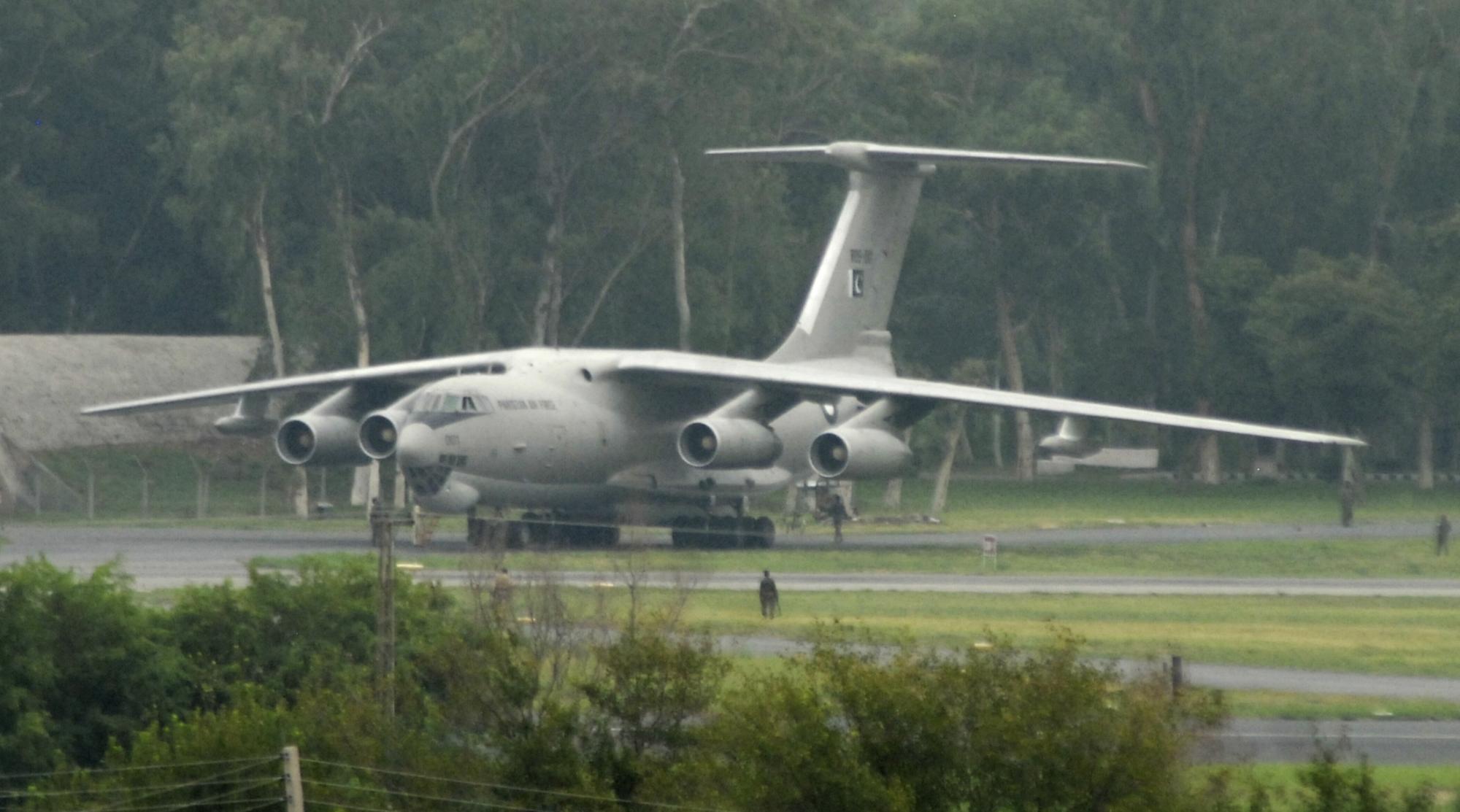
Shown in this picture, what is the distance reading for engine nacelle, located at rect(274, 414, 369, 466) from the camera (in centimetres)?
3941

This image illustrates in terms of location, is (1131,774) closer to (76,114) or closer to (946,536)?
(946,536)

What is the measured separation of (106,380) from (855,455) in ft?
68.0

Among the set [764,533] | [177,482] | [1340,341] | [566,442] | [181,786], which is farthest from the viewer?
[1340,341]

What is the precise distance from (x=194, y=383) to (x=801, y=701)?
41.4m

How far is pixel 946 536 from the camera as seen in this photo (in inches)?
1730

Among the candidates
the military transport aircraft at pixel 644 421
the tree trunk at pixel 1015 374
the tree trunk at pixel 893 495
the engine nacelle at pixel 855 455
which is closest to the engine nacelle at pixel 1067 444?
the military transport aircraft at pixel 644 421

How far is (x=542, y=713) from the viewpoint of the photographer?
16031mm

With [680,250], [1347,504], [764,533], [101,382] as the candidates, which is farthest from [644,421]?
[101,382]

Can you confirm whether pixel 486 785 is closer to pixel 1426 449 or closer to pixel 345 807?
pixel 345 807

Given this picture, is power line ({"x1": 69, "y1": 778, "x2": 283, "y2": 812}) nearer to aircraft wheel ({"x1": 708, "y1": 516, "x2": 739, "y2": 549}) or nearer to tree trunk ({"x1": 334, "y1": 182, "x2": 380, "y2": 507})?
aircraft wheel ({"x1": 708, "y1": 516, "x2": 739, "y2": 549})

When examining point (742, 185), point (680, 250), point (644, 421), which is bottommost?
point (644, 421)

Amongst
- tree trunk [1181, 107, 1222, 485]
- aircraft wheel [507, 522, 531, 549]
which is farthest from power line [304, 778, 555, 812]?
tree trunk [1181, 107, 1222, 485]

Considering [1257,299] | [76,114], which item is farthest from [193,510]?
[1257,299]

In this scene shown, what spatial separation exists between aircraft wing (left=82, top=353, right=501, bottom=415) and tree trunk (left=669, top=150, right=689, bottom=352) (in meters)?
13.2
